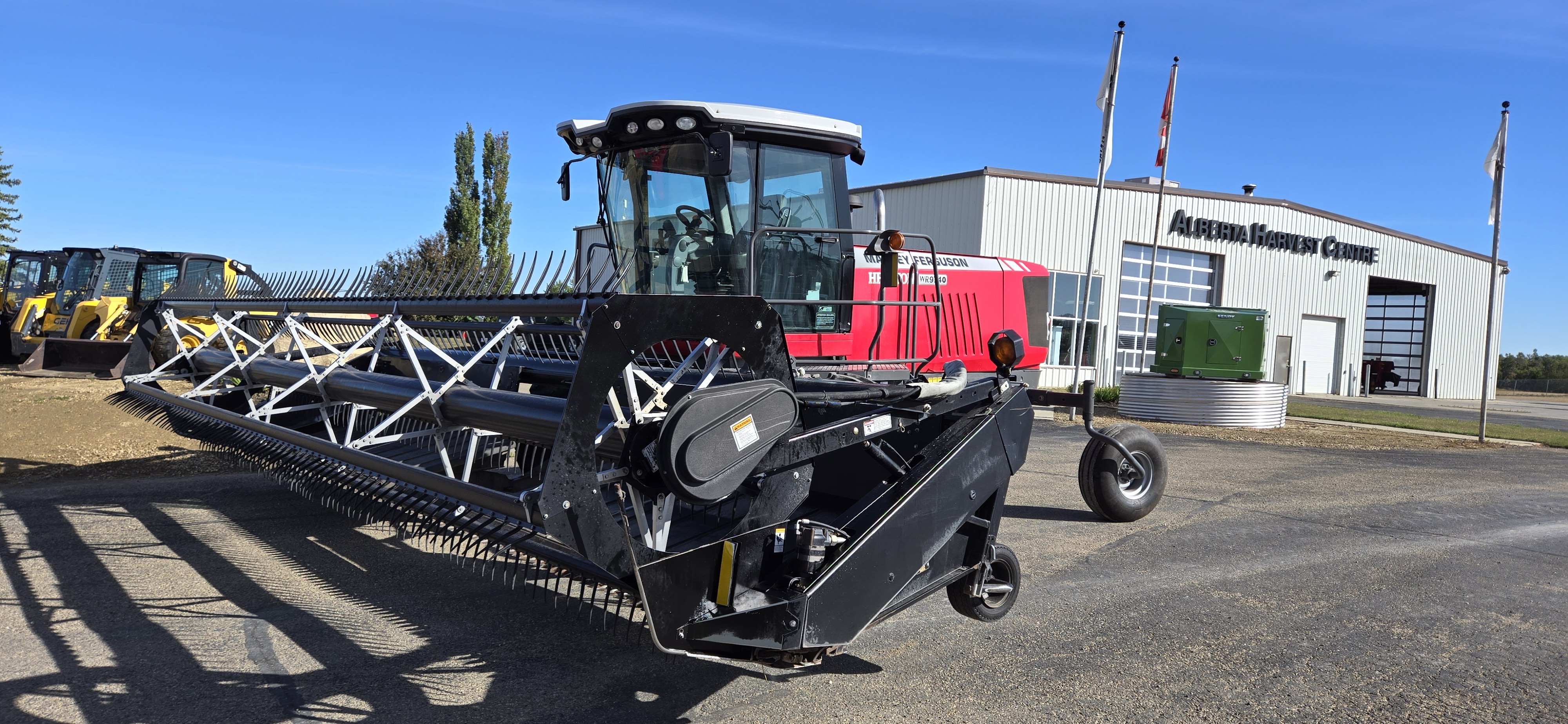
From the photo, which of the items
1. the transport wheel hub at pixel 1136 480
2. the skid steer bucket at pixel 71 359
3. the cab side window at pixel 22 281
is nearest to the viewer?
the transport wheel hub at pixel 1136 480

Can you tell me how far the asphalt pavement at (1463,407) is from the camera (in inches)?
820

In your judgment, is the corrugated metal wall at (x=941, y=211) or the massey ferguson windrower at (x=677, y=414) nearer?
the massey ferguson windrower at (x=677, y=414)

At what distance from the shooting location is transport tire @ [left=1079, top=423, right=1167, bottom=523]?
645 centimetres

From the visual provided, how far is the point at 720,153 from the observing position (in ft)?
16.7

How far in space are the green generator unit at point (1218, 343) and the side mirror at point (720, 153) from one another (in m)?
13.4

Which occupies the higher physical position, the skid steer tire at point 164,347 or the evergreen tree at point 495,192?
the evergreen tree at point 495,192

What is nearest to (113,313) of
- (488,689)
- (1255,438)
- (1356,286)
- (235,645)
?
(235,645)

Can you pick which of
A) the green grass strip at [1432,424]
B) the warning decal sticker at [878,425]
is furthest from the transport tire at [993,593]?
the green grass strip at [1432,424]

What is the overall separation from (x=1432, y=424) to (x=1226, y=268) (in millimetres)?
8729

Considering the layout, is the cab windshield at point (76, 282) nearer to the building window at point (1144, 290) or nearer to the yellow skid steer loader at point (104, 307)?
the yellow skid steer loader at point (104, 307)

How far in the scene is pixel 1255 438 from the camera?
45.3 feet

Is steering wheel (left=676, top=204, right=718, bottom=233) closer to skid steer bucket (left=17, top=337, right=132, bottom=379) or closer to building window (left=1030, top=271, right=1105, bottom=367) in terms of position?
skid steer bucket (left=17, top=337, right=132, bottom=379)

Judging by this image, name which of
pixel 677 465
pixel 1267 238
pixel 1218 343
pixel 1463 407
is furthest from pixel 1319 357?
pixel 677 465

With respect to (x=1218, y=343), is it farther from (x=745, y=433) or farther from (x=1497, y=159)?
(x=745, y=433)
